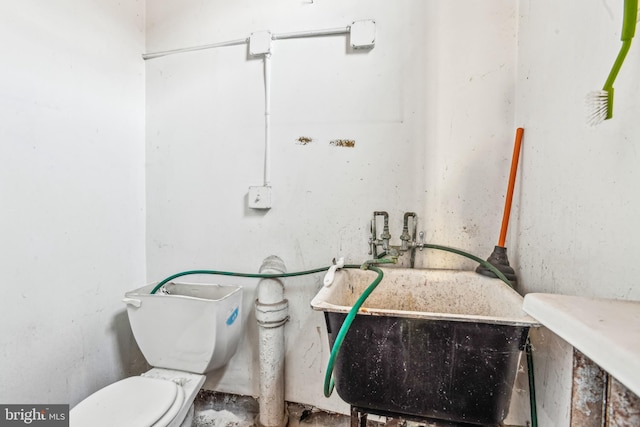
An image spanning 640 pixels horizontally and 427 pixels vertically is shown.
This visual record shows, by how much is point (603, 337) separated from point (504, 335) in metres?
0.47

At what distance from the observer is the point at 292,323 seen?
1.35 meters

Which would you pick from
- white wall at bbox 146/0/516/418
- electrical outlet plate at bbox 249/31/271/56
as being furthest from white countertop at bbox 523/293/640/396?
electrical outlet plate at bbox 249/31/271/56

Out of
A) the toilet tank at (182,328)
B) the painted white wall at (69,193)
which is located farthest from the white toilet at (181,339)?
the painted white wall at (69,193)

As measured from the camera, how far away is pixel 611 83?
0.56m

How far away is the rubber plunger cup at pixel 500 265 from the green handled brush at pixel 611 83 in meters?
0.52

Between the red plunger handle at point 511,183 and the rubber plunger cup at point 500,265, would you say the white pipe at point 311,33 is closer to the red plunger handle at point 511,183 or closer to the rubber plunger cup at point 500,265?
the red plunger handle at point 511,183

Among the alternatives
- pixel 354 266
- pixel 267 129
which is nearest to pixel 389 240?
pixel 354 266

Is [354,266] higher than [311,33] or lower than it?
lower

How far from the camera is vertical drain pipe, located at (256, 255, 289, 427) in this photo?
125 cm

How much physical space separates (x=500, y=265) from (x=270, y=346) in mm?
1013

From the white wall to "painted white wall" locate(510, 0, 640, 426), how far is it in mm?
149

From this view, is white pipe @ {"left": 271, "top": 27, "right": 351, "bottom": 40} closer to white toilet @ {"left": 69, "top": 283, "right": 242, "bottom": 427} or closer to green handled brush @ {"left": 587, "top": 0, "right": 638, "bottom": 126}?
green handled brush @ {"left": 587, "top": 0, "right": 638, "bottom": 126}

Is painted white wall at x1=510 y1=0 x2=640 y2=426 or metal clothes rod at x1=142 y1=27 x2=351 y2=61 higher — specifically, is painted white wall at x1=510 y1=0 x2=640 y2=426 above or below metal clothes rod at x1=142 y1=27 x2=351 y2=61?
below

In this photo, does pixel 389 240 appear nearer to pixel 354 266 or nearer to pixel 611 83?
pixel 354 266
